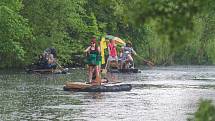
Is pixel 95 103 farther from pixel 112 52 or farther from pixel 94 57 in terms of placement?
pixel 112 52

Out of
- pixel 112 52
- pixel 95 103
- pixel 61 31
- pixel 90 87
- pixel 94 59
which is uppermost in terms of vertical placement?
pixel 61 31

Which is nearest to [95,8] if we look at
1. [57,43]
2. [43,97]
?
[57,43]

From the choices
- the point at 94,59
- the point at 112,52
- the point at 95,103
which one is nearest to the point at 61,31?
the point at 112,52

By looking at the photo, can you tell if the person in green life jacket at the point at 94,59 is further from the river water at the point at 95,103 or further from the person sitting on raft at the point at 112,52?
the person sitting on raft at the point at 112,52

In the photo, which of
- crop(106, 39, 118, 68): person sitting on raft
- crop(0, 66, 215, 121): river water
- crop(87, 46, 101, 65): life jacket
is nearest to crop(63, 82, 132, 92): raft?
crop(0, 66, 215, 121): river water

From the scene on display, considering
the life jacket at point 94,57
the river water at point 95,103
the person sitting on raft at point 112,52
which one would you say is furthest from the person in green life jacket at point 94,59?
the person sitting on raft at point 112,52

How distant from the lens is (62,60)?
5072 centimetres

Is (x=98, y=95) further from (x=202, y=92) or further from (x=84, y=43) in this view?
(x=84, y=43)

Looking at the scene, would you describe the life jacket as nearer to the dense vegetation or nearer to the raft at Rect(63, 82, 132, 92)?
the raft at Rect(63, 82, 132, 92)

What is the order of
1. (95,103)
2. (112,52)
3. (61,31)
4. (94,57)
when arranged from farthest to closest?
(61,31) < (112,52) < (94,57) < (95,103)

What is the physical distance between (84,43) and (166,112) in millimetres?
36828

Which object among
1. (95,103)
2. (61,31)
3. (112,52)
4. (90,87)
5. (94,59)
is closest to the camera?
(95,103)

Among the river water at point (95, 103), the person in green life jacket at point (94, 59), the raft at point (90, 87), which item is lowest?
the river water at point (95, 103)

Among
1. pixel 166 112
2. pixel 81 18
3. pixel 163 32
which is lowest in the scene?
pixel 166 112
